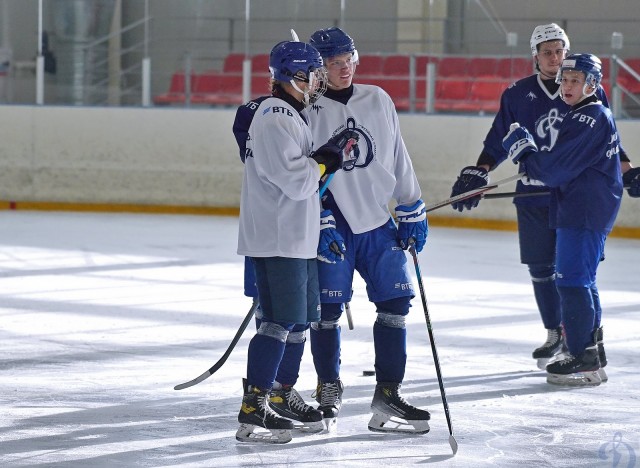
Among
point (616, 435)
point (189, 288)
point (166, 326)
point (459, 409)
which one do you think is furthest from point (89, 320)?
point (616, 435)

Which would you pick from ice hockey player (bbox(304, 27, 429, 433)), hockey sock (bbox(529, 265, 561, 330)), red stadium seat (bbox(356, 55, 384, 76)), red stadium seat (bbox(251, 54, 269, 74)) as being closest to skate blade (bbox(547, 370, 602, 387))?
hockey sock (bbox(529, 265, 561, 330))

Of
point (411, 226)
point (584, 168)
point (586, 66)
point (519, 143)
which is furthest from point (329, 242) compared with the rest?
point (586, 66)

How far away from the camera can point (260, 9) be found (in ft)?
33.4

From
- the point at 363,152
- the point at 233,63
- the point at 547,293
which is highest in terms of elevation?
the point at 363,152

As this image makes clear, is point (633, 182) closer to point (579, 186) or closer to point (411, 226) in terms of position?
point (579, 186)

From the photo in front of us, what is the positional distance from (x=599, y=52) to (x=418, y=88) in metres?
1.65

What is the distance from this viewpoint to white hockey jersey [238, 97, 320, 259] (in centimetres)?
319

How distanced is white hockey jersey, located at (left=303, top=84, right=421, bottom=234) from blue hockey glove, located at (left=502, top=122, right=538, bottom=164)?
75 centimetres

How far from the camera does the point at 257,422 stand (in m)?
3.34

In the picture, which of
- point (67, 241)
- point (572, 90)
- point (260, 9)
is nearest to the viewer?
point (572, 90)

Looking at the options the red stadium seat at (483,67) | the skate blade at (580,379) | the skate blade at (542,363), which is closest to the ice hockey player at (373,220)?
the skate blade at (580,379)

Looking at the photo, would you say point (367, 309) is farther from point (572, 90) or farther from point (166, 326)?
point (572, 90)

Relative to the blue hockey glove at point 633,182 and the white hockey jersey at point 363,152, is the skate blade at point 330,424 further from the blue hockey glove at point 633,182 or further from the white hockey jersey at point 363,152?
the blue hockey glove at point 633,182

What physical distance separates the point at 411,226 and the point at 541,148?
41.0 inches
